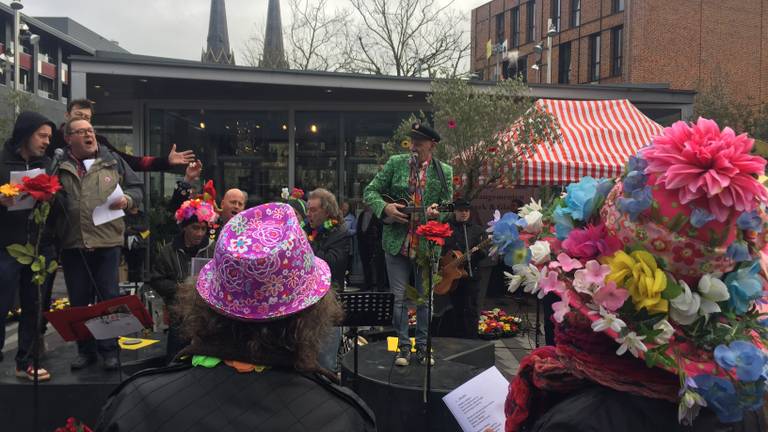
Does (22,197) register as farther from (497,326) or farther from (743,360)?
(497,326)

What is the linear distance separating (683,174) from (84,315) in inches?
143

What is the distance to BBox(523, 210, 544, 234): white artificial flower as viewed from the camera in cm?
190

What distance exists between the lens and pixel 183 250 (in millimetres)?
4613

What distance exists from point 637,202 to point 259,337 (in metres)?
0.98

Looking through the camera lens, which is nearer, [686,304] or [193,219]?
[686,304]

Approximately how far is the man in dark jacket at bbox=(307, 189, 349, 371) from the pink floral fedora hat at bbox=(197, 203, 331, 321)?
297cm

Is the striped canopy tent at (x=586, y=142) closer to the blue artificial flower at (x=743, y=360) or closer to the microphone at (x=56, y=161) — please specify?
the microphone at (x=56, y=161)

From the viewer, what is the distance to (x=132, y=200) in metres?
4.27

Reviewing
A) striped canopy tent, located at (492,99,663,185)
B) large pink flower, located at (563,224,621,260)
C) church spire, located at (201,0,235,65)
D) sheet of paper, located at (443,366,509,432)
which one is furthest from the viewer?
church spire, located at (201,0,235,65)

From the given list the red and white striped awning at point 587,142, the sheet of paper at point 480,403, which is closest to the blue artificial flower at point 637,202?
the sheet of paper at point 480,403

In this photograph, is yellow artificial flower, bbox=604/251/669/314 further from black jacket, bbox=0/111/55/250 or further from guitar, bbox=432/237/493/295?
guitar, bbox=432/237/493/295

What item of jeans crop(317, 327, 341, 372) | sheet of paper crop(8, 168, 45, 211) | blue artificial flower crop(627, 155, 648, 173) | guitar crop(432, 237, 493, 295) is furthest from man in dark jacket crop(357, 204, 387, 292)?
blue artificial flower crop(627, 155, 648, 173)

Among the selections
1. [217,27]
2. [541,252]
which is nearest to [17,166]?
[541,252]

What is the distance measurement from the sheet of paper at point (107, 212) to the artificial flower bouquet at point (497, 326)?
4.65 m
